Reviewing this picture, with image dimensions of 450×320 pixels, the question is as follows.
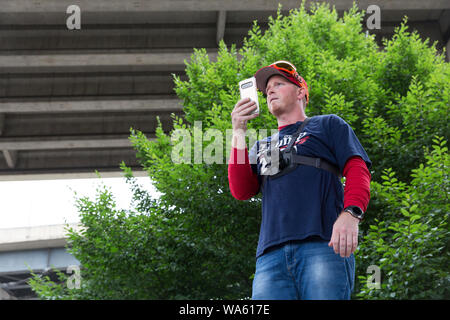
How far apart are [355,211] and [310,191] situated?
0.93 ft

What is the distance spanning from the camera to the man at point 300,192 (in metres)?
2.21

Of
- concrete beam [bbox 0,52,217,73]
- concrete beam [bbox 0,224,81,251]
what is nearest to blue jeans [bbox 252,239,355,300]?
concrete beam [bbox 0,52,217,73]

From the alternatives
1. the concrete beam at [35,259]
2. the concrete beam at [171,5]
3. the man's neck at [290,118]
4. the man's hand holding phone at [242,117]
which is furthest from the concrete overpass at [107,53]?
the concrete beam at [35,259]

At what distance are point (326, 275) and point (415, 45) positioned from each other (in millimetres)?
9433

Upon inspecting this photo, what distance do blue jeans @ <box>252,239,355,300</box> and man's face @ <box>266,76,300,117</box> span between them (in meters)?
0.95

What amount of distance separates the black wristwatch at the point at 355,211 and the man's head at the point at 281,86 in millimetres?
868

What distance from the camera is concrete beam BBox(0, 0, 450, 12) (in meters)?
13.2

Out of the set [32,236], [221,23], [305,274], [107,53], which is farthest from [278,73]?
[32,236]

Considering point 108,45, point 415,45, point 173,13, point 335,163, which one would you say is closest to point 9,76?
point 108,45

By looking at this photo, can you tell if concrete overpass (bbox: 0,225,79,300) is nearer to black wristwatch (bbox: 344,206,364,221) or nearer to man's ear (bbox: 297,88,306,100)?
man's ear (bbox: 297,88,306,100)

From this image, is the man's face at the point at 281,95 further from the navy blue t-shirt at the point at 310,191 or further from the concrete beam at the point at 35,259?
the concrete beam at the point at 35,259

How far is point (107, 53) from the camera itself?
15281mm
